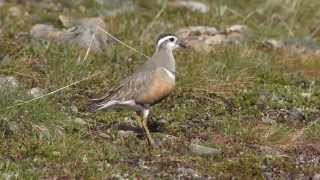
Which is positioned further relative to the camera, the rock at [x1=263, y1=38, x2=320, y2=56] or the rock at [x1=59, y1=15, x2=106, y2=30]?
the rock at [x1=59, y1=15, x2=106, y2=30]

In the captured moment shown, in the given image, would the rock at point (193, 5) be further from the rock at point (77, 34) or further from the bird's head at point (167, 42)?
the bird's head at point (167, 42)

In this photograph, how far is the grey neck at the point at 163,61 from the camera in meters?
9.46

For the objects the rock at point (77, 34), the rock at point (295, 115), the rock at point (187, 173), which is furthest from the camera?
the rock at point (77, 34)

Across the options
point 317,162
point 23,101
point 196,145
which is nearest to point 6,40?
point 23,101

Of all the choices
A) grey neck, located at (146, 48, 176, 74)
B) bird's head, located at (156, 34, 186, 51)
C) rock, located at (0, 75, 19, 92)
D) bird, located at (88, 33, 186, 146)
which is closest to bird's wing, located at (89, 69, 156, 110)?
bird, located at (88, 33, 186, 146)

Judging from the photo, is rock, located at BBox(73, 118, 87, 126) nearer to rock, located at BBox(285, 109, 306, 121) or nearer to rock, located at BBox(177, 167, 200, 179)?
rock, located at BBox(177, 167, 200, 179)

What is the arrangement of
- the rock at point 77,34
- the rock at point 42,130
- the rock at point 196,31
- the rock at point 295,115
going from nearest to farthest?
the rock at point 42,130, the rock at point 295,115, the rock at point 77,34, the rock at point 196,31

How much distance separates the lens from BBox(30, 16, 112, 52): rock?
12.3 metres

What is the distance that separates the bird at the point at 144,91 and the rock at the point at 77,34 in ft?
8.75

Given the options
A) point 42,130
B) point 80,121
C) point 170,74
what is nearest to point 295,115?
point 170,74

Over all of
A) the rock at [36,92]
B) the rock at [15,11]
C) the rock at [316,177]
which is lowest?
the rock at [15,11]

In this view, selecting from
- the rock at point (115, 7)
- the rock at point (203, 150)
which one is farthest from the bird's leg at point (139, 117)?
the rock at point (115, 7)

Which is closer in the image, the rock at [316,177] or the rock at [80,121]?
the rock at [316,177]

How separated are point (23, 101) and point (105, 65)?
2.83m
